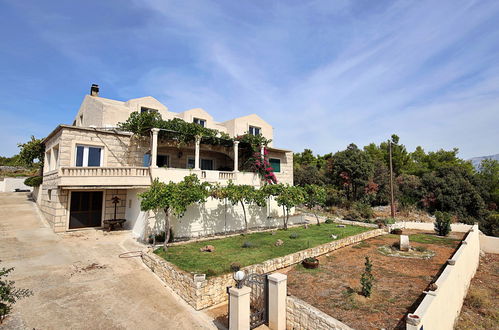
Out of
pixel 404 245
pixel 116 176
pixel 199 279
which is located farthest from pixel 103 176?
pixel 404 245

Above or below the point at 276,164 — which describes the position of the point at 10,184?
below

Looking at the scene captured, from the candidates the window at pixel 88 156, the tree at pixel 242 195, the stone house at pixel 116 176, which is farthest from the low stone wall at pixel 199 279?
the window at pixel 88 156

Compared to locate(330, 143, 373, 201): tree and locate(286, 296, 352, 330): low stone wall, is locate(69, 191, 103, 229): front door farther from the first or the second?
locate(330, 143, 373, 201): tree

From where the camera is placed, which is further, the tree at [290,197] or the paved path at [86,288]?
the tree at [290,197]

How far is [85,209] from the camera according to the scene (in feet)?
56.1

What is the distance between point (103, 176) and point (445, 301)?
56.1ft

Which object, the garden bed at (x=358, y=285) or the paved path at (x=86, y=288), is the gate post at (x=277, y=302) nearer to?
the garden bed at (x=358, y=285)

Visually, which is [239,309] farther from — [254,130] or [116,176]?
[254,130]

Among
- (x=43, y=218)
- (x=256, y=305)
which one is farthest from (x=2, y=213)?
(x=256, y=305)

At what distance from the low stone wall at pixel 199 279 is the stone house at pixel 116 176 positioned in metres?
4.59

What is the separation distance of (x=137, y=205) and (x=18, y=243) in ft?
19.3

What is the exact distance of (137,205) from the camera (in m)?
16.1

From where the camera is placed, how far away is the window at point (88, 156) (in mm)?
16531

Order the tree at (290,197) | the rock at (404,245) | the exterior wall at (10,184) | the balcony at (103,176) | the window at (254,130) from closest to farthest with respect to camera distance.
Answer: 1. the balcony at (103,176)
2. the rock at (404,245)
3. the tree at (290,197)
4. the window at (254,130)
5. the exterior wall at (10,184)
